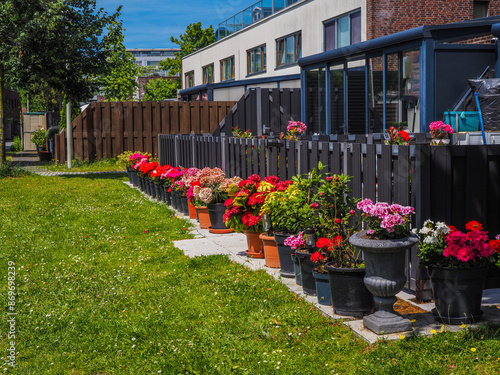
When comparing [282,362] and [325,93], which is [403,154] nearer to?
[282,362]

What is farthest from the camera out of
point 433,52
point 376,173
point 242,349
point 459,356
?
point 433,52

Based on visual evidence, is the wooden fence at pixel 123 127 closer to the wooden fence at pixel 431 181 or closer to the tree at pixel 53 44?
the tree at pixel 53 44

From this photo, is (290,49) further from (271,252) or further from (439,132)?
(271,252)

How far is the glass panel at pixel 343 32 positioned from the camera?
24438 millimetres

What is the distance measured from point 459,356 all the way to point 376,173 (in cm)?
245

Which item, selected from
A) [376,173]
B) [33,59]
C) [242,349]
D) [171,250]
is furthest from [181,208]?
[33,59]

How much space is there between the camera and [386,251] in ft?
16.1

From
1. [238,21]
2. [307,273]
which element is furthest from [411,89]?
[238,21]

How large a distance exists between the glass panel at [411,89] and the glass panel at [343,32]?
10.7 meters

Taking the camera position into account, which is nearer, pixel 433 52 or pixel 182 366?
pixel 182 366

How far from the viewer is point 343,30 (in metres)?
24.8

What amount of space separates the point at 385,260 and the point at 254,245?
324 centimetres

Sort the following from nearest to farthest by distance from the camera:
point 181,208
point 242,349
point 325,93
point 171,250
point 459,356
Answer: point 459,356 → point 242,349 → point 171,250 → point 181,208 → point 325,93

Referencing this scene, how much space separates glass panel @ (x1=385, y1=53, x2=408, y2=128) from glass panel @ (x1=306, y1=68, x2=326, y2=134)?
3.82 metres
